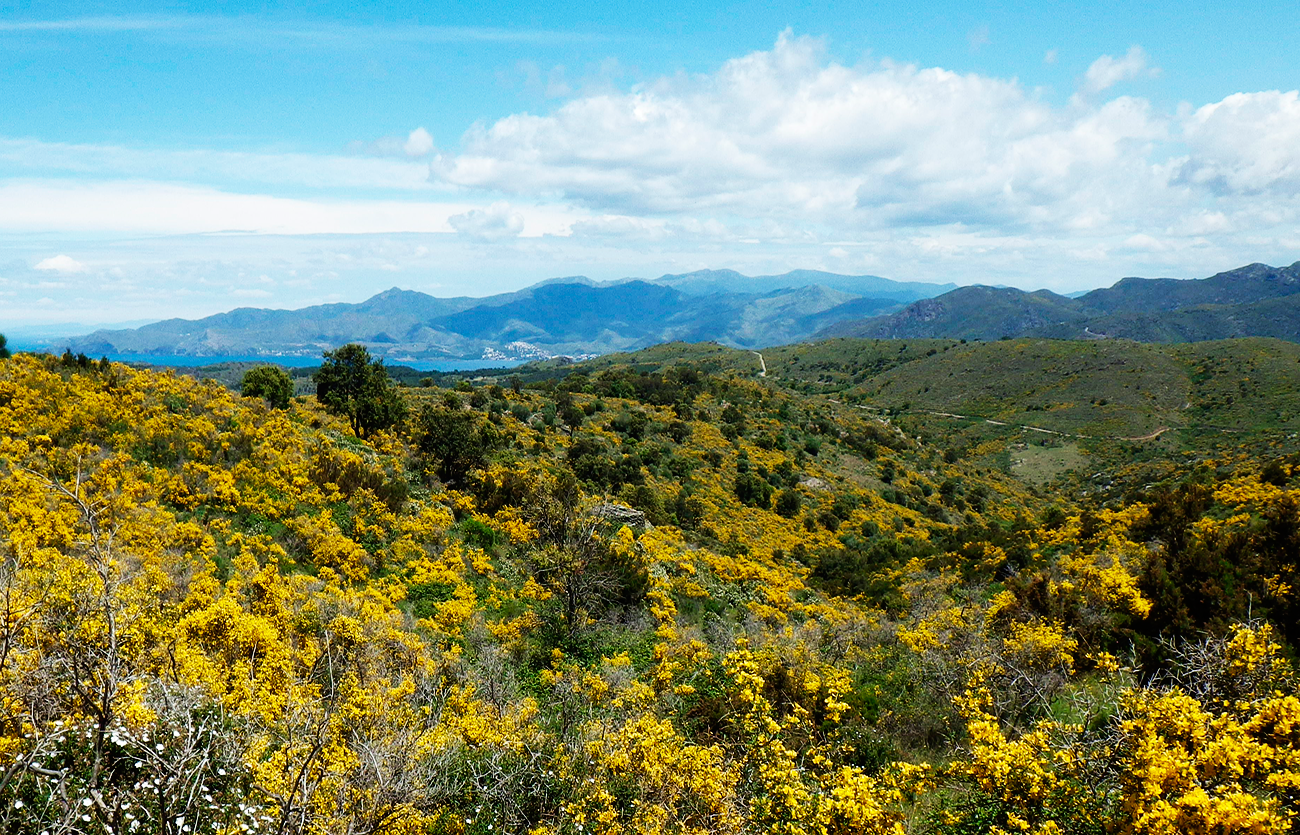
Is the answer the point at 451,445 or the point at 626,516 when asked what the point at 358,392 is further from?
the point at 626,516

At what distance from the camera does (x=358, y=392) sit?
96.3ft

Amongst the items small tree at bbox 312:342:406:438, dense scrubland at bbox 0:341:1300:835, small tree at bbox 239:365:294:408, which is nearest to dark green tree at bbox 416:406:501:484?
dense scrubland at bbox 0:341:1300:835

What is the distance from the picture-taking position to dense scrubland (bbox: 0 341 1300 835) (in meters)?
5.83

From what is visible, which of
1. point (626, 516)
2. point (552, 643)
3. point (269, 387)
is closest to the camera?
point (552, 643)

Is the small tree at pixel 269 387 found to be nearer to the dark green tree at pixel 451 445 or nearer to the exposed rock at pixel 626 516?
the dark green tree at pixel 451 445

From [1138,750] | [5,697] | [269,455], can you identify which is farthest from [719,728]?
[269,455]

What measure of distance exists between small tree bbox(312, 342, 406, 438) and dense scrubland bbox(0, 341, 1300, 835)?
12.5 inches

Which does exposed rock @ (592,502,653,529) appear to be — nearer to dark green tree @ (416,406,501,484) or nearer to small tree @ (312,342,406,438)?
dark green tree @ (416,406,501,484)

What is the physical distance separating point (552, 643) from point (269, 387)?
18987 millimetres

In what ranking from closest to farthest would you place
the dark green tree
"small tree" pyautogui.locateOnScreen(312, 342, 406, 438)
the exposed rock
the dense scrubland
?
the dense scrubland
the dark green tree
the exposed rock
"small tree" pyautogui.locateOnScreen(312, 342, 406, 438)

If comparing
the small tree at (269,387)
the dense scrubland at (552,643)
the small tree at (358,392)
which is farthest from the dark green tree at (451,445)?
the small tree at (269,387)

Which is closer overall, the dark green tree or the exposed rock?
the dark green tree

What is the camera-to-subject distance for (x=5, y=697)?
6707mm

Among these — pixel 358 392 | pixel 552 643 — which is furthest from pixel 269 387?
pixel 552 643
